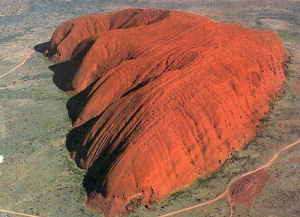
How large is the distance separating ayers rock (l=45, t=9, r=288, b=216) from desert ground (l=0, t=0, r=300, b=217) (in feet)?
2.42

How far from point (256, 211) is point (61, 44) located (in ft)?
76.8

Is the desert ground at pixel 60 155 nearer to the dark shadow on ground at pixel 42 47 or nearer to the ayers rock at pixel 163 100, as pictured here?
the dark shadow on ground at pixel 42 47

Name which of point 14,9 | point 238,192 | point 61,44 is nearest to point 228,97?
point 238,192

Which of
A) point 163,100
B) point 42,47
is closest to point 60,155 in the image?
point 163,100

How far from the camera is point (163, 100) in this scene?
857 inches

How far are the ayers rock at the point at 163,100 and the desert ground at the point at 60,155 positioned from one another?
2.42 feet

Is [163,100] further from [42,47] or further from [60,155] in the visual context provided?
[42,47]

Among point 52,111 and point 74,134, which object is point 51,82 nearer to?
point 52,111

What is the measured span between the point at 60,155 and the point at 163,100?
6957mm

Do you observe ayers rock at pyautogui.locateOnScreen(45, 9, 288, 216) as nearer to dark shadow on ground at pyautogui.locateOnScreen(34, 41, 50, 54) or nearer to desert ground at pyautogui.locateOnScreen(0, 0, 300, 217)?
desert ground at pyautogui.locateOnScreen(0, 0, 300, 217)

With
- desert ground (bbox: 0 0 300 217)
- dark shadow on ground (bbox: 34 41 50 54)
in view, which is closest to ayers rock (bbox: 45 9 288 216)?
desert ground (bbox: 0 0 300 217)

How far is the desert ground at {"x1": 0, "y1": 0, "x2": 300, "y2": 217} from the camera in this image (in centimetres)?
1936

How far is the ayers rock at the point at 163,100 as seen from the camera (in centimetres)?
1981

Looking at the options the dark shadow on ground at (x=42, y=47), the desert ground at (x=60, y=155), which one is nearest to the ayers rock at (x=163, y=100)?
the desert ground at (x=60, y=155)
